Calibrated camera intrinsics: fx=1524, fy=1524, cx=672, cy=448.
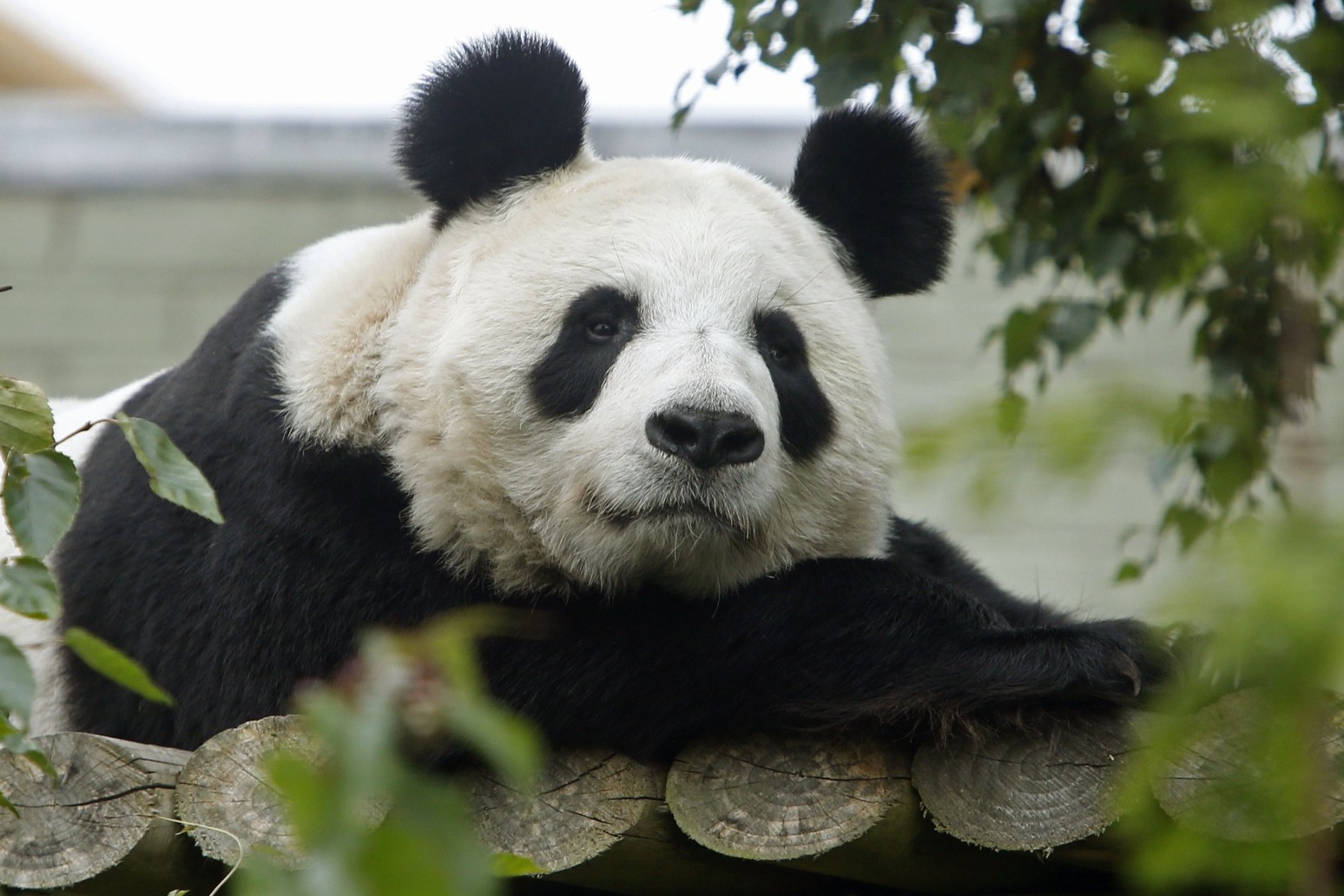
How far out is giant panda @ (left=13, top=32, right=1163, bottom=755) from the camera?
102 inches

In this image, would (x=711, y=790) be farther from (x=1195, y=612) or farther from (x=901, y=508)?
(x=901, y=508)

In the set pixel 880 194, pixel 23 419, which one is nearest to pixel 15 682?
pixel 23 419

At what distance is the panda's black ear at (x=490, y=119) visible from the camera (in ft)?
10.2

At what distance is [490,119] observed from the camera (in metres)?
3.18

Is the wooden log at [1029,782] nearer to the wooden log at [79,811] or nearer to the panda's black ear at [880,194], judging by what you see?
the wooden log at [79,811]

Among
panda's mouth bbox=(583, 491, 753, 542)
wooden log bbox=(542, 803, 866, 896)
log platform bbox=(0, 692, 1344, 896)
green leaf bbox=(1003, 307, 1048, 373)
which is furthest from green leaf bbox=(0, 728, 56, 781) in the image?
green leaf bbox=(1003, 307, 1048, 373)

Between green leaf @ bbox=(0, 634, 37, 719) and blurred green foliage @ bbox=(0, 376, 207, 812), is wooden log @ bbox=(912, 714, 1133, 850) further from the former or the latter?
green leaf @ bbox=(0, 634, 37, 719)

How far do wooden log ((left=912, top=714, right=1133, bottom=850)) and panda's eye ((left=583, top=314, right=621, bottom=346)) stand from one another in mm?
1030

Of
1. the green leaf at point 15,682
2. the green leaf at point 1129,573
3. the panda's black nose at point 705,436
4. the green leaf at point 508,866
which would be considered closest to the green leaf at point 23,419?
the green leaf at point 15,682

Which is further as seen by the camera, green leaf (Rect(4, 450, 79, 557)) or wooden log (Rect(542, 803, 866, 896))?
wooden log (Rect(542, 803, 866, 896))

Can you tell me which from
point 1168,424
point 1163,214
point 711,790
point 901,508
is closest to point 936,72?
point 1163,214

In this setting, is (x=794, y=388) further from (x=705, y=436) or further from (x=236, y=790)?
(x=236, y=790)

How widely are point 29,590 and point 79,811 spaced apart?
468 millimetres

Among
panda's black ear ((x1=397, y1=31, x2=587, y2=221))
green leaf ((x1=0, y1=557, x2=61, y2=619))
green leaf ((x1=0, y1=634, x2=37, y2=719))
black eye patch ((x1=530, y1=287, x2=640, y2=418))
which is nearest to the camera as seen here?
green leaf ((x1=0, y1=634, x2=37, y2=719))
